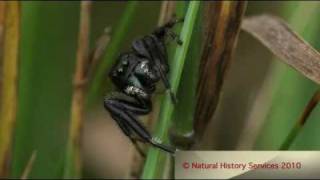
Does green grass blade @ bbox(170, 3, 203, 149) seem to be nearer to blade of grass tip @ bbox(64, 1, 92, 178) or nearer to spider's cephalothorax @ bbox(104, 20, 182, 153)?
spider's cephalothorax @ bbox(104, 20, 182, 153)

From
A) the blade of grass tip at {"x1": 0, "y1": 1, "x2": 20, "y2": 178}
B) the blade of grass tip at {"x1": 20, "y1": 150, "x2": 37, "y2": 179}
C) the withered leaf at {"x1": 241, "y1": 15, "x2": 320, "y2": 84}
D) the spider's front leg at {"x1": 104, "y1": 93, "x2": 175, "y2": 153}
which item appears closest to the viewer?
the withered leaf at {"x1": 241, "y1": 15, "x2": 320, "y2": 84}

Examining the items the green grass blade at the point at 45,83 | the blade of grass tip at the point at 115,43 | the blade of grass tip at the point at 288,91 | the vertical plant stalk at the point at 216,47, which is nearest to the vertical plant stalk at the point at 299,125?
the blade of grass tip at the point at 288,91

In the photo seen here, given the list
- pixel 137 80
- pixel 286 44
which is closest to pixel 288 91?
pixel 286 44

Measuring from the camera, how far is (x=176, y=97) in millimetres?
1058

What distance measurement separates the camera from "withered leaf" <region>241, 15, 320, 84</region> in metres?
0.98

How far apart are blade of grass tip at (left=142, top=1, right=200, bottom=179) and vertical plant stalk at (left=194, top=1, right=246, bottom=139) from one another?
4.3 inches

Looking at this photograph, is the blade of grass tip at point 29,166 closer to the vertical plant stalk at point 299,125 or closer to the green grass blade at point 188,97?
the green grass blade at point 188,97

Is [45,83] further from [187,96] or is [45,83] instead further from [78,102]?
[187,96]

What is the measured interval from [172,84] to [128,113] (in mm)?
131

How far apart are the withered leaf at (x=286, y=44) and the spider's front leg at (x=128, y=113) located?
24 centimetres

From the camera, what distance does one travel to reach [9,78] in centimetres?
127

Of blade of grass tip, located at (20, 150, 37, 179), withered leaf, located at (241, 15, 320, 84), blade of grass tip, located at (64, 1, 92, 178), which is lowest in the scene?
blade of grass tip, located at (20, 150, 37, 179)

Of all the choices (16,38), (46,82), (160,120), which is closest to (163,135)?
(160,120)

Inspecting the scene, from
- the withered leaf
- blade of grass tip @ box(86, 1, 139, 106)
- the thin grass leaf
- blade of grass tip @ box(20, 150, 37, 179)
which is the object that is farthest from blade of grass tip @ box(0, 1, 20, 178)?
the withered leaf
